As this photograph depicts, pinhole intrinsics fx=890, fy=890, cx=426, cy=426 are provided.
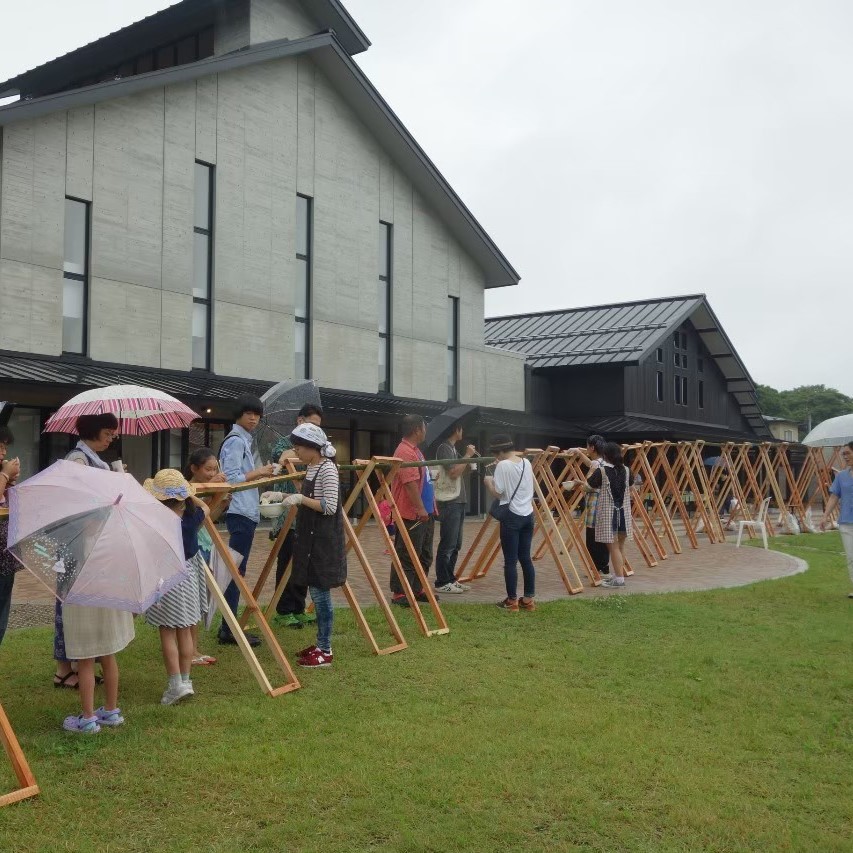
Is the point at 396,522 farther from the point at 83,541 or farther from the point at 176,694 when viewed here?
the point at 83,541

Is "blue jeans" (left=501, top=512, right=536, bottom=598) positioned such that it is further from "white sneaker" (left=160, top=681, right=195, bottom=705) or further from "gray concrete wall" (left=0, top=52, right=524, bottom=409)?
"gray concrete wall" (left=0, top=52, right=524, bottom=409)

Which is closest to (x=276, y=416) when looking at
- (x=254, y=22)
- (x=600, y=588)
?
(x=600, y=588)

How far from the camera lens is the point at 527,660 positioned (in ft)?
23.7

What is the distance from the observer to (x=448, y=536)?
10781 millimetres

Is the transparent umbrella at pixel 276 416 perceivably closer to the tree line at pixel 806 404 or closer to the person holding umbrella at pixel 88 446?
the person holding umbrella at pixel 88 446

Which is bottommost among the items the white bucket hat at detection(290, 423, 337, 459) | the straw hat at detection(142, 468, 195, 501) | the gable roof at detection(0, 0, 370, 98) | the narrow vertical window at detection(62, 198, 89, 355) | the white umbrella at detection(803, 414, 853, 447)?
the straw hat at detection(142, 468, 195, 501)

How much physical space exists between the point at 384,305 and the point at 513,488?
53.7ft

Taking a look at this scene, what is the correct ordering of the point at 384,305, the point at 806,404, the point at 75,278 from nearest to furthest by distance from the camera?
the point at 75,278 < the point at 384,305 < the point at 806,404

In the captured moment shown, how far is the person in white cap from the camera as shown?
6.76m

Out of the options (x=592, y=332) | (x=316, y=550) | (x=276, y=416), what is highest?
(x=592, y=332)

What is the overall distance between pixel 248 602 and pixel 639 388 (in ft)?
88.9

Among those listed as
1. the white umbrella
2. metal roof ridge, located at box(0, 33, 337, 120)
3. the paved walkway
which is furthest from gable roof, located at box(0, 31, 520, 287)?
the white umbrella

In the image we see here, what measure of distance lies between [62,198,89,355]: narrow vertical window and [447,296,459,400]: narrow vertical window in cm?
1186

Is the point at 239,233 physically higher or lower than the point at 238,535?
higher
